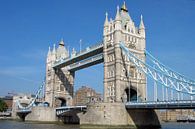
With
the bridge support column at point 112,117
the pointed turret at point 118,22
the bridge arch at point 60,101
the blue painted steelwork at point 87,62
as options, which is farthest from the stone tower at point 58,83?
the bridge support column at point 112,117

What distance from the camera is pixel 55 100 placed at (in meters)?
64.0

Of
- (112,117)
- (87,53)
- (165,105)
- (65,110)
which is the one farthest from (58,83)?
(165,105)

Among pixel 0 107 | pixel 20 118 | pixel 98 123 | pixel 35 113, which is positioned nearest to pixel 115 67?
pixel 98 123

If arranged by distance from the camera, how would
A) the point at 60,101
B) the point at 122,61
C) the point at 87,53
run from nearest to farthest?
the point at 122,61 → the point at 87,53 → the point at 60,101

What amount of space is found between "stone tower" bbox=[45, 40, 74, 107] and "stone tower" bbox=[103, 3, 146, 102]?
20.6 metres

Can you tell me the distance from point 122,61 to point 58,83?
23.7 m

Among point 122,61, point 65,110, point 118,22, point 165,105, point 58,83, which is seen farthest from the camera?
point 58,83

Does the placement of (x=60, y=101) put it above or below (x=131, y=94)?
below

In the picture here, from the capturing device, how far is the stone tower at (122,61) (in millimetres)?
43500

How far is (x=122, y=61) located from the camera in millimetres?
44062

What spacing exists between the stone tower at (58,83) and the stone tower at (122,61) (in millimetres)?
20566

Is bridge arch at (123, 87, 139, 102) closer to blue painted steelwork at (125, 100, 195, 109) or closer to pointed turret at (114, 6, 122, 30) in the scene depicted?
blue painted steelwork at (125, 100, 195, 109)

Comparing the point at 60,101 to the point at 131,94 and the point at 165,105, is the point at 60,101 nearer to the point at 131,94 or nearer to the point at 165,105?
the point at 131,94

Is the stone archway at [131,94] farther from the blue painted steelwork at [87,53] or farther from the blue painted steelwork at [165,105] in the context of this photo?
the blue painted steelwork at [87,53]
